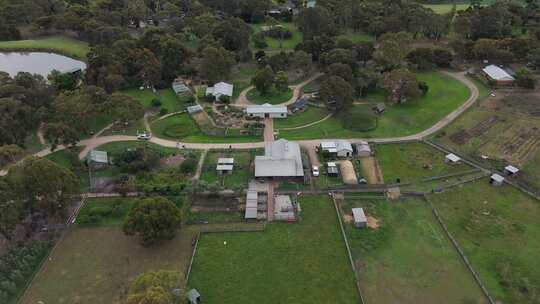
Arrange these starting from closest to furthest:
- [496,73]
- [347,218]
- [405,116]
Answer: [347,218] < [405,116] < [496,73]

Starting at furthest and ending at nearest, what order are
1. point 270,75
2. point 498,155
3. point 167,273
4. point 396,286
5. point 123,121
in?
point 270,75 < point 123,121 < point 498,155 < point 396,286 < point 167,273

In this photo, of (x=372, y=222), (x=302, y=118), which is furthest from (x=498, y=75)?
(x=372, y=222)

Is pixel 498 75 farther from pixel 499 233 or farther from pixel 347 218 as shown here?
pixel 347 218

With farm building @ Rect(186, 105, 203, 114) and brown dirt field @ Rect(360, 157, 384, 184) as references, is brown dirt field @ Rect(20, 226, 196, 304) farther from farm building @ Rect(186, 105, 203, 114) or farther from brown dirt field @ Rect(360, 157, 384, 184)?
farm building @ Rect(186, 105, 203, 114)

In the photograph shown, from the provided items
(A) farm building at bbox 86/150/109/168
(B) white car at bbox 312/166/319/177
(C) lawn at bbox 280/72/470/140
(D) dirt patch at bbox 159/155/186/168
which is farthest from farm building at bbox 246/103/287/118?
(A) farm building at bbox 86/150/109/168

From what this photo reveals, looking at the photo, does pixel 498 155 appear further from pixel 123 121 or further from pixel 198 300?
pixel 123 121

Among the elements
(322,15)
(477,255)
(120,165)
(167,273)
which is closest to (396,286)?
(477,255)
